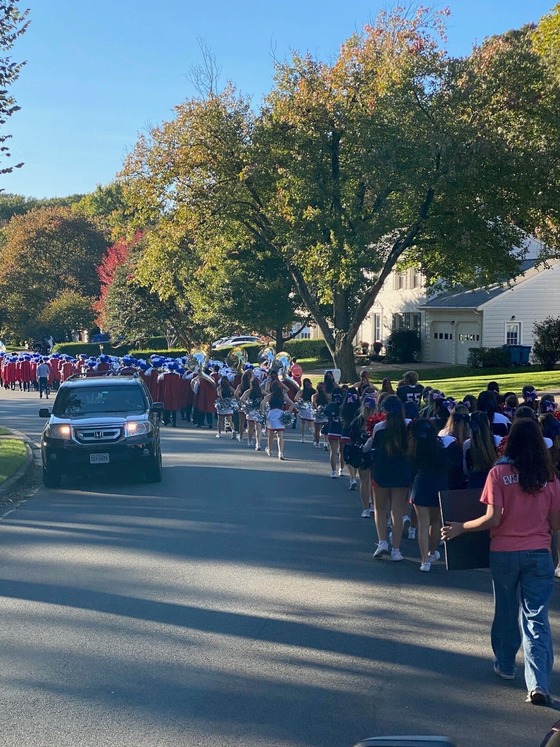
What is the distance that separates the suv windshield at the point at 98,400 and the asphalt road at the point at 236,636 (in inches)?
137

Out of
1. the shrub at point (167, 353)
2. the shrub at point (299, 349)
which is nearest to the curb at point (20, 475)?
the shrub at point (167, 353)

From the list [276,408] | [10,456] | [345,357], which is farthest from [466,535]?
[345,357]

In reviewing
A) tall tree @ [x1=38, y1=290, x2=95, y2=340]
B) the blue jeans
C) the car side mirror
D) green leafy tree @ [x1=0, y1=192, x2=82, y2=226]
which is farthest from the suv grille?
green leafy tree @ [x1=0, y1=192, x2=82, y2=226]

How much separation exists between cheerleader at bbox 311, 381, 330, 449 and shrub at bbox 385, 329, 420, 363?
94.8ft

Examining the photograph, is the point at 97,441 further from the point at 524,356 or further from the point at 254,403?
the point at 524,356

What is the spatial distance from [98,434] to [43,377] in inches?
972

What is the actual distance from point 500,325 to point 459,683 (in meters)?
41.0

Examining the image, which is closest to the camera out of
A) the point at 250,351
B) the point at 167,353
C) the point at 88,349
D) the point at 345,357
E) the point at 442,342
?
the point at 345,357

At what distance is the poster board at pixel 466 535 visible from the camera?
6699mm

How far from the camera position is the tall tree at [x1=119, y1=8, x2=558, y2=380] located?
98.1ft

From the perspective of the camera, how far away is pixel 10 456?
19094 mm

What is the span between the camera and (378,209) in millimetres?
32500

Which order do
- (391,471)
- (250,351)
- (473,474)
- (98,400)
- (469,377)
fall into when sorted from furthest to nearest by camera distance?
(250,351) → (469,377) → (98,400) → (391,471) → (473,474)

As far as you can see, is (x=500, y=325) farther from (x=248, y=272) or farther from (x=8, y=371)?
(x=8, y=371)
